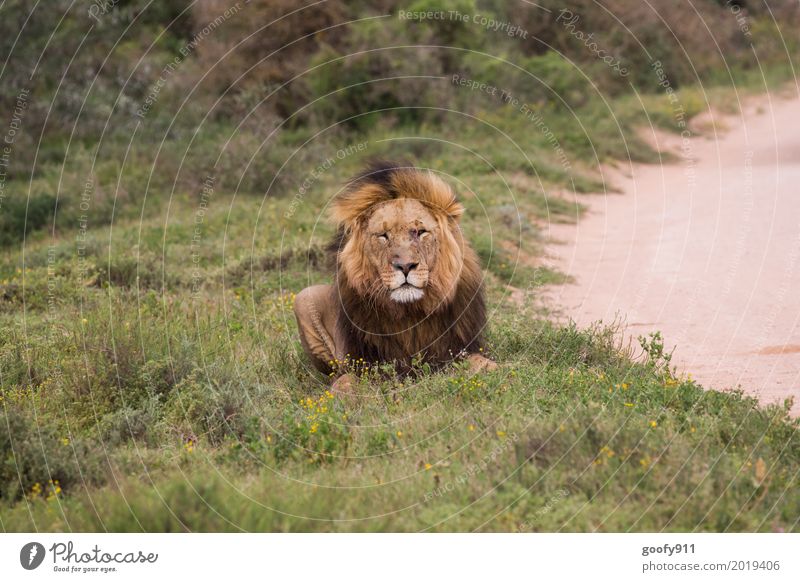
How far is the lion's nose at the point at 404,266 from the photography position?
7.47 meters

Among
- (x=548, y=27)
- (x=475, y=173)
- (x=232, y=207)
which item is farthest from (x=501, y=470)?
(x=548, y=27)

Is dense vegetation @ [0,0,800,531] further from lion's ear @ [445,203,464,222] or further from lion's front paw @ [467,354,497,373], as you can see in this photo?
lion's ear @ [445,203,464,222]

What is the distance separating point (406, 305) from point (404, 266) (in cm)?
48

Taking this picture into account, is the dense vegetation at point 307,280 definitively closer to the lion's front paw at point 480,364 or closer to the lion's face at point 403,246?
the lion's front paw at point 480,364

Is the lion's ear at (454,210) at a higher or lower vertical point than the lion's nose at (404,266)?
higher

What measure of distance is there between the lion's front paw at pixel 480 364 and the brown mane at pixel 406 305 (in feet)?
0.28

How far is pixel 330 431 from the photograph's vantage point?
6.97m

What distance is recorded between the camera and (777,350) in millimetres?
8922
